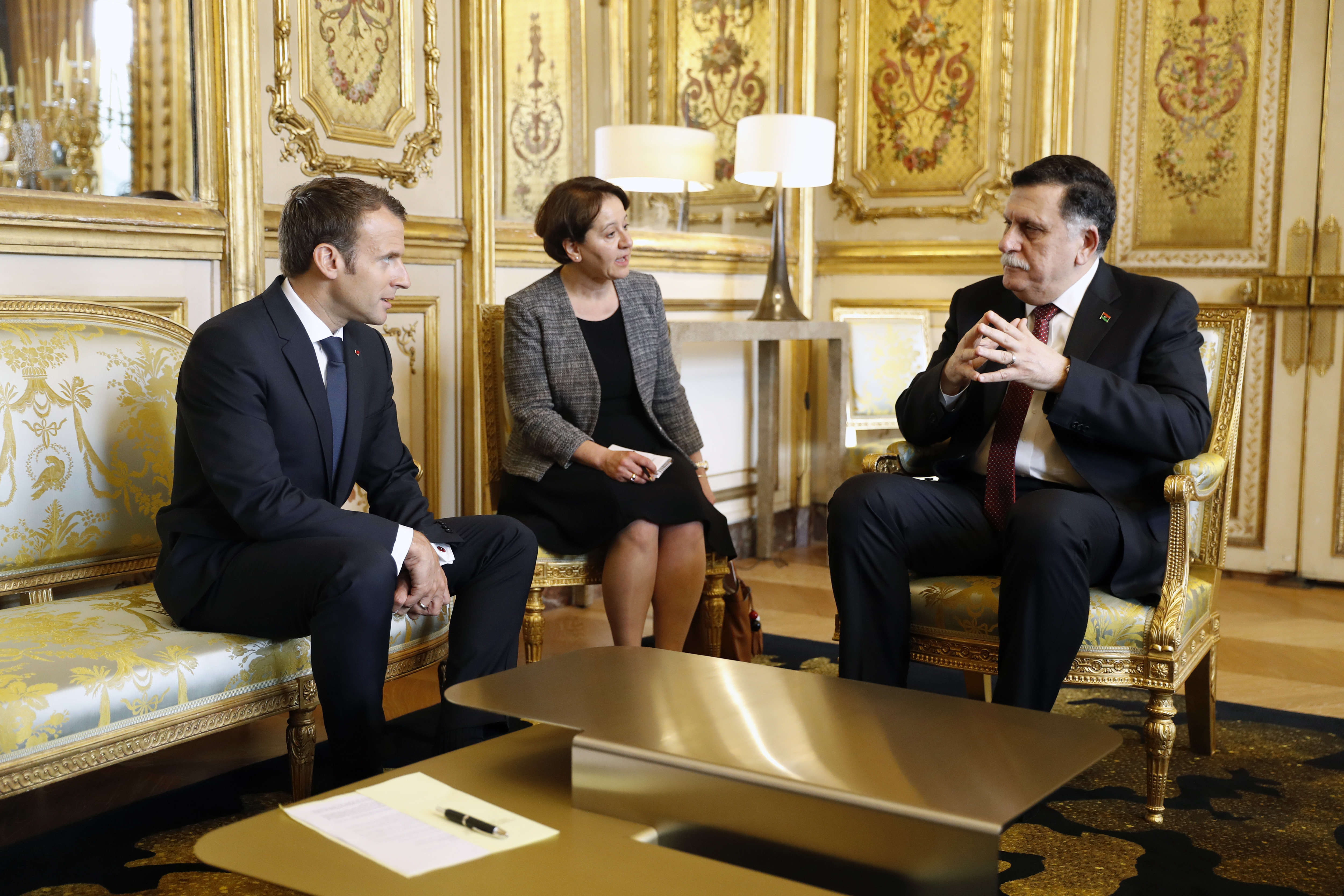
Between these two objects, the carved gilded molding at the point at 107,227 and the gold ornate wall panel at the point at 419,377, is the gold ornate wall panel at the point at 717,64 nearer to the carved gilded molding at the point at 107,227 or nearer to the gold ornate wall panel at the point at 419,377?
the gold ornate wall panel at the point at 419,377

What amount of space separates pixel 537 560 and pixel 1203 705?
1463 mm

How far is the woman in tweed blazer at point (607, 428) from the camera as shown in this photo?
2811 mm

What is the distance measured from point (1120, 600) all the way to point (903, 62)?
3251 millimetres

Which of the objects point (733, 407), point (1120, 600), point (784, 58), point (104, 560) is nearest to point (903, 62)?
point (784, 58)

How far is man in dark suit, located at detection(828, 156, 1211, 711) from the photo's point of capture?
2.17 m

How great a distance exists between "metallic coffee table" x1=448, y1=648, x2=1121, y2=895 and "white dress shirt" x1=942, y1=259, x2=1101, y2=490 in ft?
2.57

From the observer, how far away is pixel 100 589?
8.79 feet

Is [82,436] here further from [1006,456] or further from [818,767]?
[1006,456]

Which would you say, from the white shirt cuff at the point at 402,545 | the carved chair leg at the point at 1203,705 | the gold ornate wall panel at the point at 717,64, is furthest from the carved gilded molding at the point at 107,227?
the gold ornate wall panel at the point at 717,64

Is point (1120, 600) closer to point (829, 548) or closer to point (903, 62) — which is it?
point (829, 548)

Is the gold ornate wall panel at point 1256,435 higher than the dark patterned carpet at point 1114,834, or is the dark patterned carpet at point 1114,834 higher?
the gold ornate wall panel at point 1256,435

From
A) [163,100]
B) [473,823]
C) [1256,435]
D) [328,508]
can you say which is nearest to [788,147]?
[1256,435]

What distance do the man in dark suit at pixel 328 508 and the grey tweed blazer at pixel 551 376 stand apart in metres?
0.51

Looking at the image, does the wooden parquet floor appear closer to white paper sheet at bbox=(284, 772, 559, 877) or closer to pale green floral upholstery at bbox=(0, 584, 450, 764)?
pale green floral upholstery at bbox=(0, 584, 450, 764)
